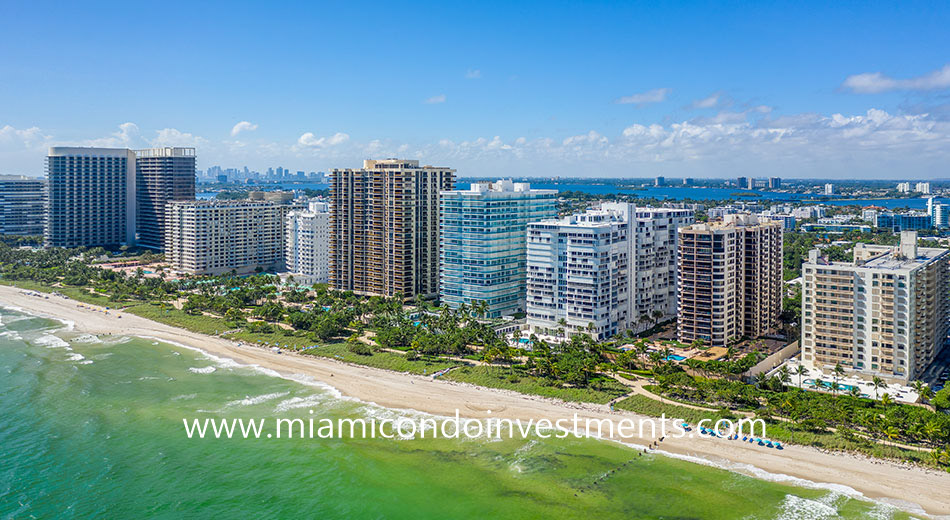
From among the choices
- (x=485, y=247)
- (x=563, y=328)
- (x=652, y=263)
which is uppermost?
(x=485, y=247)

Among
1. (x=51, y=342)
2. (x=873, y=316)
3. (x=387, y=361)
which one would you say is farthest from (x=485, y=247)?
(x=51, y=342)

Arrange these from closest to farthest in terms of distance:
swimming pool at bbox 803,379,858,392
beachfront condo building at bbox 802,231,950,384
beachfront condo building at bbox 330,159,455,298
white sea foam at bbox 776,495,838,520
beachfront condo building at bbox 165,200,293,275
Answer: white sea foam at bbox 776,495,838,520 → swimming pool at bbox 803,379,858,392 → beachfront condo building at bbox 802,231,950,384 → beachfront condo building at bbox 330,159,455,298 → beachfront condo building at bbox 165,200,293,275

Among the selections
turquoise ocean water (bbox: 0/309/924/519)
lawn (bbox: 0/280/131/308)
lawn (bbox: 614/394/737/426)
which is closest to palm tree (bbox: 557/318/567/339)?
lawn (bbox: 614/394/737/426)

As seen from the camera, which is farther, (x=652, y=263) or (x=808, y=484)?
(x=652, y=263)

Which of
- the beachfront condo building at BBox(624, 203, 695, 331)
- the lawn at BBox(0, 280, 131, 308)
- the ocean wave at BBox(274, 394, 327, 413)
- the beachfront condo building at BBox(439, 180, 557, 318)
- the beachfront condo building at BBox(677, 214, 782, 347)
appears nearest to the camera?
A: the ocean wave at BBox(274, 394, 327, 413)

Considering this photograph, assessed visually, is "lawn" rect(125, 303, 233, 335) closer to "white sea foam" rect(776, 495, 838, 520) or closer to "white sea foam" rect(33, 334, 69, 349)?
"white sea foam" rect(33, 334, 69, 349)

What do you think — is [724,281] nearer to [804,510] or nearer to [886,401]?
[886,401]

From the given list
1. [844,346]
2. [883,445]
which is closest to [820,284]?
[844,346]
